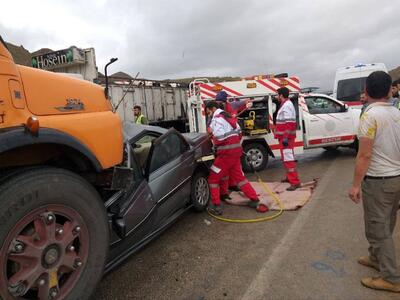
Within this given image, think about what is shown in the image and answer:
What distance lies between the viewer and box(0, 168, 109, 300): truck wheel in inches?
85.8

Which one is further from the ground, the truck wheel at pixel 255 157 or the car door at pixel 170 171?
the car door at pixel 170 171

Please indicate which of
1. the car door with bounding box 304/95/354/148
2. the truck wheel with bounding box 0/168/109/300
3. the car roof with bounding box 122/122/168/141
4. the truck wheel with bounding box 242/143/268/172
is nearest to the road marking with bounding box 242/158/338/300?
the truck wheel with bounding box 0/168/109/300

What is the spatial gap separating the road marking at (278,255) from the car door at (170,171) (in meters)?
1.24

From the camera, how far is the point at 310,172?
8055 mm

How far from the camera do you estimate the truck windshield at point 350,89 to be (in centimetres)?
1238

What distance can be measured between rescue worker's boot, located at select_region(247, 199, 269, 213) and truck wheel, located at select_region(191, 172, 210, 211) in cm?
67

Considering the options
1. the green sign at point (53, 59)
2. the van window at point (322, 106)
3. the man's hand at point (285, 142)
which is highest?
the green sign at point (53, 59)

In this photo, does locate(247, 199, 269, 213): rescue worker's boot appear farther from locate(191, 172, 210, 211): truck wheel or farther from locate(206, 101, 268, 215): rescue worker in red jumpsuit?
locate(191, 172, 210, 211): truck wheel

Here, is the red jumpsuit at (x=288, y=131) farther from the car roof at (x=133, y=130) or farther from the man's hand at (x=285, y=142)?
the car roof at (x=133, y=130)

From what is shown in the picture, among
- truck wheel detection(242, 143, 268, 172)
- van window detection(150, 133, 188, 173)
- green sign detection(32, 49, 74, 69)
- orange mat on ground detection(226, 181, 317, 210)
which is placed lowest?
orange mat on ground detection(226, 181, 317, 210)

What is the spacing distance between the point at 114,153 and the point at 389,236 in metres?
2.39

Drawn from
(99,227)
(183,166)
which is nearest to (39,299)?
(99,227)

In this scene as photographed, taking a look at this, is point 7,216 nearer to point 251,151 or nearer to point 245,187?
point 245,187

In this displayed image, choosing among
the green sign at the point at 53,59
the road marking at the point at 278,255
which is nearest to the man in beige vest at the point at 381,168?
the road marking at the point at 278,255
